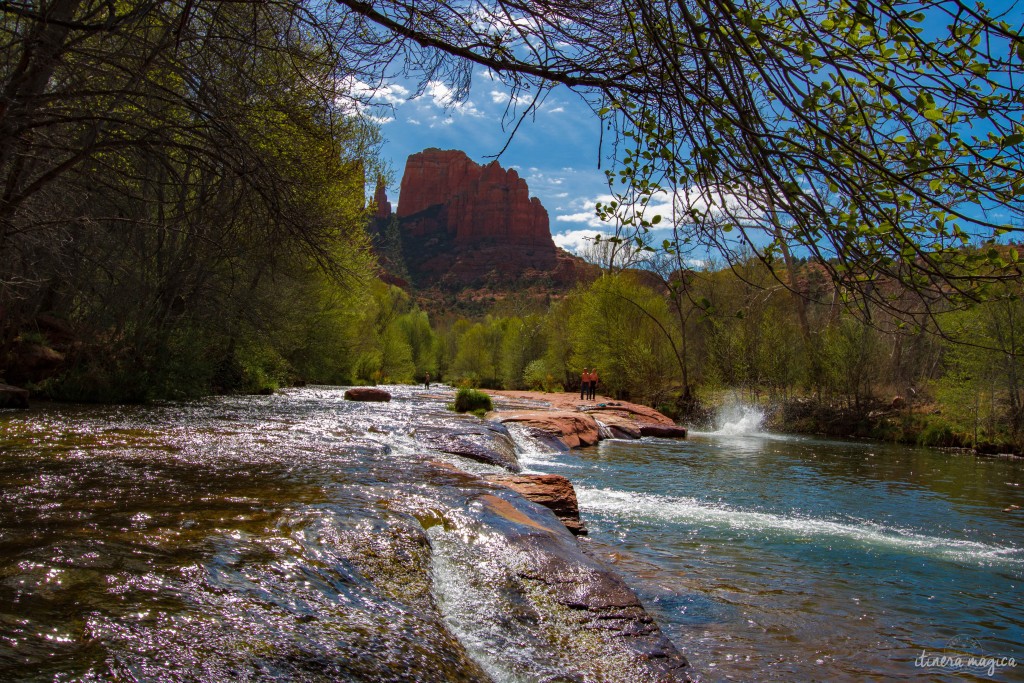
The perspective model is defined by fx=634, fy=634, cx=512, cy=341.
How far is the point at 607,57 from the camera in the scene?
134 inches

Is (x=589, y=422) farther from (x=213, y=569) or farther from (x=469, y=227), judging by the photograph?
(x=469, y=227)

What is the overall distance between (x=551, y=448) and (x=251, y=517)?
11.7 m

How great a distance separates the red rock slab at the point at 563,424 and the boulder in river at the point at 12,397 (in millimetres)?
10413

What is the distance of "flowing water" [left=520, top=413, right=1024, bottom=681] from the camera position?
4.79m

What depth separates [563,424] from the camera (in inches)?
707

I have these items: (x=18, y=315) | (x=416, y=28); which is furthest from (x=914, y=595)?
(x=18, y=315)

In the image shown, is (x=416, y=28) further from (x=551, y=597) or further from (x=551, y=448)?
(x=551, y=448)

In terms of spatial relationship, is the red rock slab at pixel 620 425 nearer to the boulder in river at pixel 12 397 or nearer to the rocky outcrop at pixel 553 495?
the rocky outcrop at pixel 553 495

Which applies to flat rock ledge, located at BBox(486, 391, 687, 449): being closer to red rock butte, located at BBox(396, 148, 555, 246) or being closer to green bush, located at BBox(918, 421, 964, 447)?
green bush, located at BBox(918, 421, 964, 447)

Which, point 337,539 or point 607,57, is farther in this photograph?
point 337,539

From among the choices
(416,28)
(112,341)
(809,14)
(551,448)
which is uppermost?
(416,28)

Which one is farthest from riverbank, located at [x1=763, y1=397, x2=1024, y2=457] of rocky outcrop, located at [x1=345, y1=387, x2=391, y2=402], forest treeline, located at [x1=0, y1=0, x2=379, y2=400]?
forest treeline, located at [x1=0, y1=0, x2=379, y2=400]

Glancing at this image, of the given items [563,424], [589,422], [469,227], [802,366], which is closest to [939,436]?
[802,366]

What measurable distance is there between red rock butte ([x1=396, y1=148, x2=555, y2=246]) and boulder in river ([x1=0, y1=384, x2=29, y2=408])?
155m
